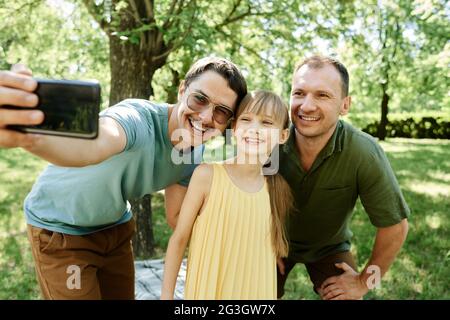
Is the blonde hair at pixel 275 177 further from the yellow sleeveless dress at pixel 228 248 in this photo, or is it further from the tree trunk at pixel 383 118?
the tree trunk at pixel 383 118

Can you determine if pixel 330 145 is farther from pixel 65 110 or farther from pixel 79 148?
pixel 65 110

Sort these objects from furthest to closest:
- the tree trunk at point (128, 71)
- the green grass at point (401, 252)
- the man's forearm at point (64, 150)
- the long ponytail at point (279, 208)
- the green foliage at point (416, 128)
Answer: the green foliage at point (416, 128) < the tree trunk at point (128, 71) < the green grass at point (401, 252) < the long ponytail at point (279, 208) < the man's forearm at point (64, 150)

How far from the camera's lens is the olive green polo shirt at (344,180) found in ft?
8.68

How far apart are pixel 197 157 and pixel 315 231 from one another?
1049 millimetres

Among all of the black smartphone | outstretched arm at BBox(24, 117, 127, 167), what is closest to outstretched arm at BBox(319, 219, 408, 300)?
outstretched arm at BBox(24, 117, 127, 167)

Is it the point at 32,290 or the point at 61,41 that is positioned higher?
the point at 61,41

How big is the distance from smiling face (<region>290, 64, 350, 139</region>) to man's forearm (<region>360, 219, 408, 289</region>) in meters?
0.81

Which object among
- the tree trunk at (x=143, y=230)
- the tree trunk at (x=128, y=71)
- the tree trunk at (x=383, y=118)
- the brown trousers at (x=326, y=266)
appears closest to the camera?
the brown trousers at (x=326, y=266)

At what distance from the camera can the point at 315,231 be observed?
Answer: 3035 millimetres

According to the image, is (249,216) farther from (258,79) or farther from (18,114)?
(258,79)

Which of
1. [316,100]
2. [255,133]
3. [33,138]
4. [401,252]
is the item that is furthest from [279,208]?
[401,252]

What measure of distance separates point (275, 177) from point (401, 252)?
3.94 m

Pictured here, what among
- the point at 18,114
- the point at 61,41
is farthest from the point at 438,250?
the point at 61,41

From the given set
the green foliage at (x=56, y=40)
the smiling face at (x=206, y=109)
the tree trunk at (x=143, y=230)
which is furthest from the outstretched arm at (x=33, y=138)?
the green foliage at (x=56, y=40)
